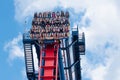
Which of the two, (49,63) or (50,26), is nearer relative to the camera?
(49,63)

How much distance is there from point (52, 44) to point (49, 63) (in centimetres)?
283

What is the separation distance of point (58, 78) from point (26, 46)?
656 centimetres

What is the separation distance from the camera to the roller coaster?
75.4 meters

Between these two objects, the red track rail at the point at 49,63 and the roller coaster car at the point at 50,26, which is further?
the roller coaster car at the point at 50,26

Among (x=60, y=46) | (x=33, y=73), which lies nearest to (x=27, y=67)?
(x=33, y=73)

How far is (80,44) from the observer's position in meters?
77.9

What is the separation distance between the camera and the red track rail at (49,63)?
74.0 m

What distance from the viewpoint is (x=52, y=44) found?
252 ft

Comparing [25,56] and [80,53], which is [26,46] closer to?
[25,56]

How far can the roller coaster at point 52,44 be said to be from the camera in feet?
247

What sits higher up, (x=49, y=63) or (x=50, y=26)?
(x=50, y=26)

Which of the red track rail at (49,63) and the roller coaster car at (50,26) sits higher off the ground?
the roller coaster car at (50,26)

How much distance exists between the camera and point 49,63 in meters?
75.8

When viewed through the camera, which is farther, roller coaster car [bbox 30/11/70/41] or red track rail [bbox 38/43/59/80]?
roller coaster car [bbox 30/11/70/41]
